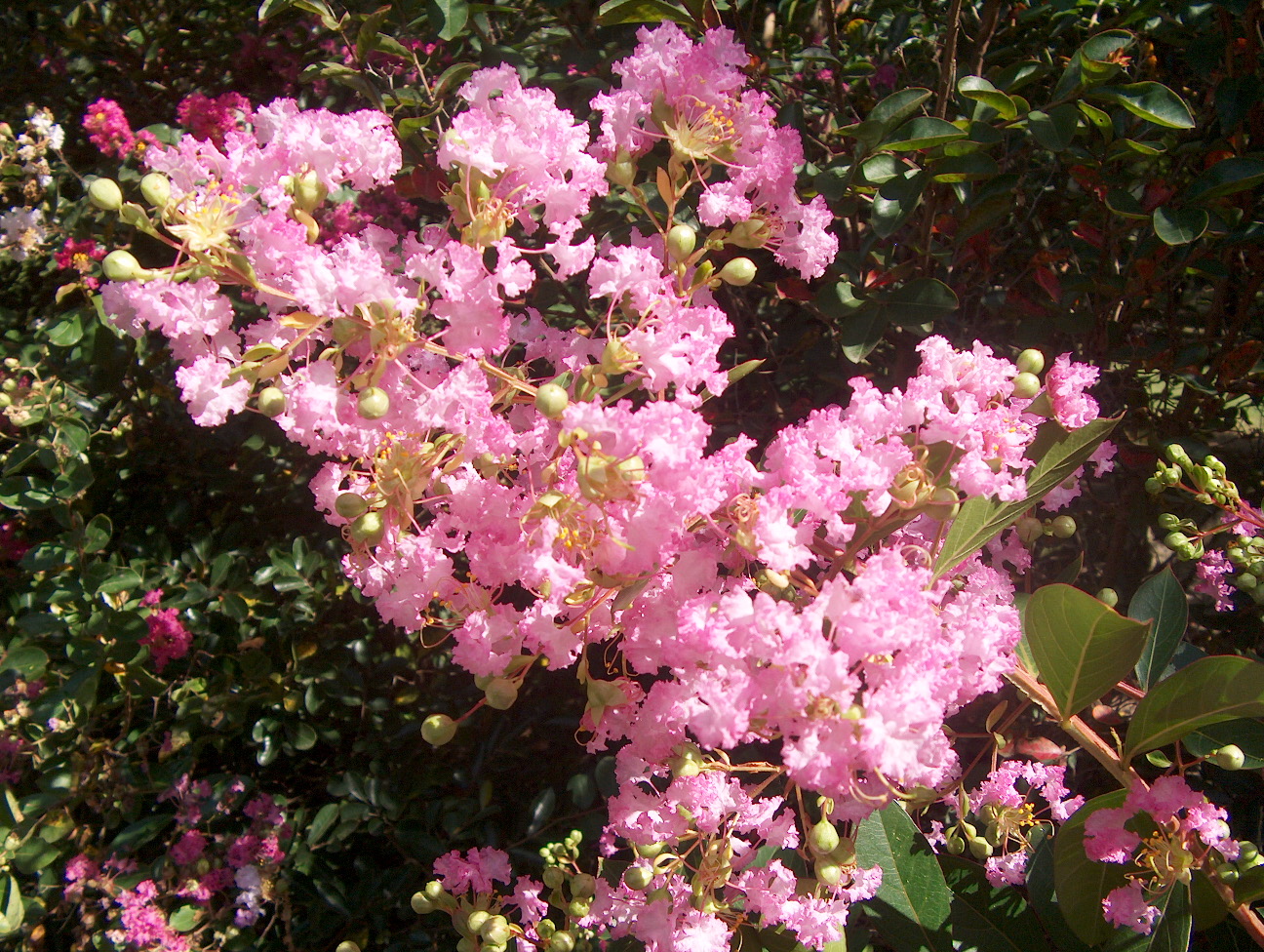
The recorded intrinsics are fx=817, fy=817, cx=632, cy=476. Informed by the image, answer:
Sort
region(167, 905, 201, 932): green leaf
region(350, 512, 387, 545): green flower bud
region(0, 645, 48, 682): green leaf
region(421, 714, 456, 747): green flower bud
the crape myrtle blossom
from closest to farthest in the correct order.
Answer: the crape myrtle blossom < region(350, 512, 387, 545): green flower bud < region(421, 714, 456, 747): green flower bud < region(0, 645, 48, 682): green leaf < region(167, 905, 201, 932): green leaf

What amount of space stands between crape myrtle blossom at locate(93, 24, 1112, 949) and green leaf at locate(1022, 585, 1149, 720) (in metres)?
0.04

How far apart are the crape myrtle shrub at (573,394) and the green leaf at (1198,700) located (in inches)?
3.0

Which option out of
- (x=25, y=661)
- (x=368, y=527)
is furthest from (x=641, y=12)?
(x=25, y=661)

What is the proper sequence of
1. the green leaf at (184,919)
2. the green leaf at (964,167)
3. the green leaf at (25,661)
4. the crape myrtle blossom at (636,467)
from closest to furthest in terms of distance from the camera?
the crape myrtle blossom at (636,467) < the green leaf at (964,167) < the green leaf at (25,661) < the green leaf at (184,919)

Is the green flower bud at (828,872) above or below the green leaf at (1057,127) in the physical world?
below

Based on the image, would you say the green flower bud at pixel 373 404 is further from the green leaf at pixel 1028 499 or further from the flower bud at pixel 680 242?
the green leaf at pixel 1028 499

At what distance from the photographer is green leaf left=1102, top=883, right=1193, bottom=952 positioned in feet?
3.07

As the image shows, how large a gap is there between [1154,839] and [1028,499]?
0.39m

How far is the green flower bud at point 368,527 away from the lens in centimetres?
86

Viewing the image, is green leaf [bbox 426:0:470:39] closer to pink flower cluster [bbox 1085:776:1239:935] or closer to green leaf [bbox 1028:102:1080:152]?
green leaf [bbox 1028:102:1080:152]

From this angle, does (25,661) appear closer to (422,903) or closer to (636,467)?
(422,903)

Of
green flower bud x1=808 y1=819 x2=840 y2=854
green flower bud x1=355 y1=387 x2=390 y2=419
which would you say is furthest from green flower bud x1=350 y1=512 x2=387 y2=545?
green flower bud x1=808 y1=819 x2=840 y2=854

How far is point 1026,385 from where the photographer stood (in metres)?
0.89

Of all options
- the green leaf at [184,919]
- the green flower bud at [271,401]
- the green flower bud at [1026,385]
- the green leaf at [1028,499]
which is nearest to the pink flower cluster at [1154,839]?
the green leaf at [1028,499]
